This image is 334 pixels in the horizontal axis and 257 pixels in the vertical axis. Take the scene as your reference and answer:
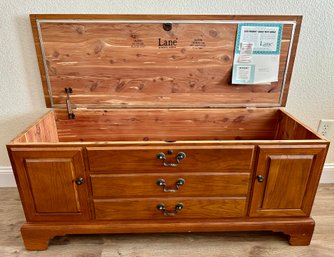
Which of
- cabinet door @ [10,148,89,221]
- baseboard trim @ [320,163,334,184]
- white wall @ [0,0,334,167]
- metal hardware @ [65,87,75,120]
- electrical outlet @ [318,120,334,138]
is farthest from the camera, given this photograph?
baseboard trim @ [320,163,334,184]

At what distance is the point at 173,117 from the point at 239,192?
0.55m

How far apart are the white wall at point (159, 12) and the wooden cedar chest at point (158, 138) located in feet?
0.19

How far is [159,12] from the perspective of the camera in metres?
1.17

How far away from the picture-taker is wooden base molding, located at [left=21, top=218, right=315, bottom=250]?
1.05 m

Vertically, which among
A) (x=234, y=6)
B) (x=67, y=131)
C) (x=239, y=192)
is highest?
(x=234, y=6)

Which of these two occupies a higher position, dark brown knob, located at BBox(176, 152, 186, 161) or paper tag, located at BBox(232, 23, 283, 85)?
paper tag, located at BBox(232, 23, 283, 85)

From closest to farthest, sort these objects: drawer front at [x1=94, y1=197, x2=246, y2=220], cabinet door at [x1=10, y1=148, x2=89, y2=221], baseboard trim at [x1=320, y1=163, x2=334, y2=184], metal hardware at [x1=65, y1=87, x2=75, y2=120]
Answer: cabinet door at [x1=10, y1=148, x2=89, y2=221], drawer front at [x1=94, y1=197, x2=246, y2=220], metal hardware at [x1=65, y1=87, x2=75, y2=120], baseboard trim at [x1=320, y1=163, x2=334, y2=184]

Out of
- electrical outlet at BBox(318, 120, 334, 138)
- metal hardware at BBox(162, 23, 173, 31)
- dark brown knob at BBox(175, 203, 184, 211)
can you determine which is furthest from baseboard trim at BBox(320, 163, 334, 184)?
metal hardware at BBox(162, 23, 173, 31)

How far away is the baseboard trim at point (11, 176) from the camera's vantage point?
4.83ft

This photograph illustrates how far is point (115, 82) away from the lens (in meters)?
1.26

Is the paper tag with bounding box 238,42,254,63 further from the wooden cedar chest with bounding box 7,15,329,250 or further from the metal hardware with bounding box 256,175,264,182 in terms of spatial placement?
the metal hardware with bounding box 256,175,264,182

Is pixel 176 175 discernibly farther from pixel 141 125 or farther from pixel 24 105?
pixel 24 105

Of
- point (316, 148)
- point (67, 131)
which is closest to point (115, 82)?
point (67, 131)

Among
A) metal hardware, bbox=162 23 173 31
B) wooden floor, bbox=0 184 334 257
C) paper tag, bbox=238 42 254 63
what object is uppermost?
metal hardware, bbox=162 23 173 31
